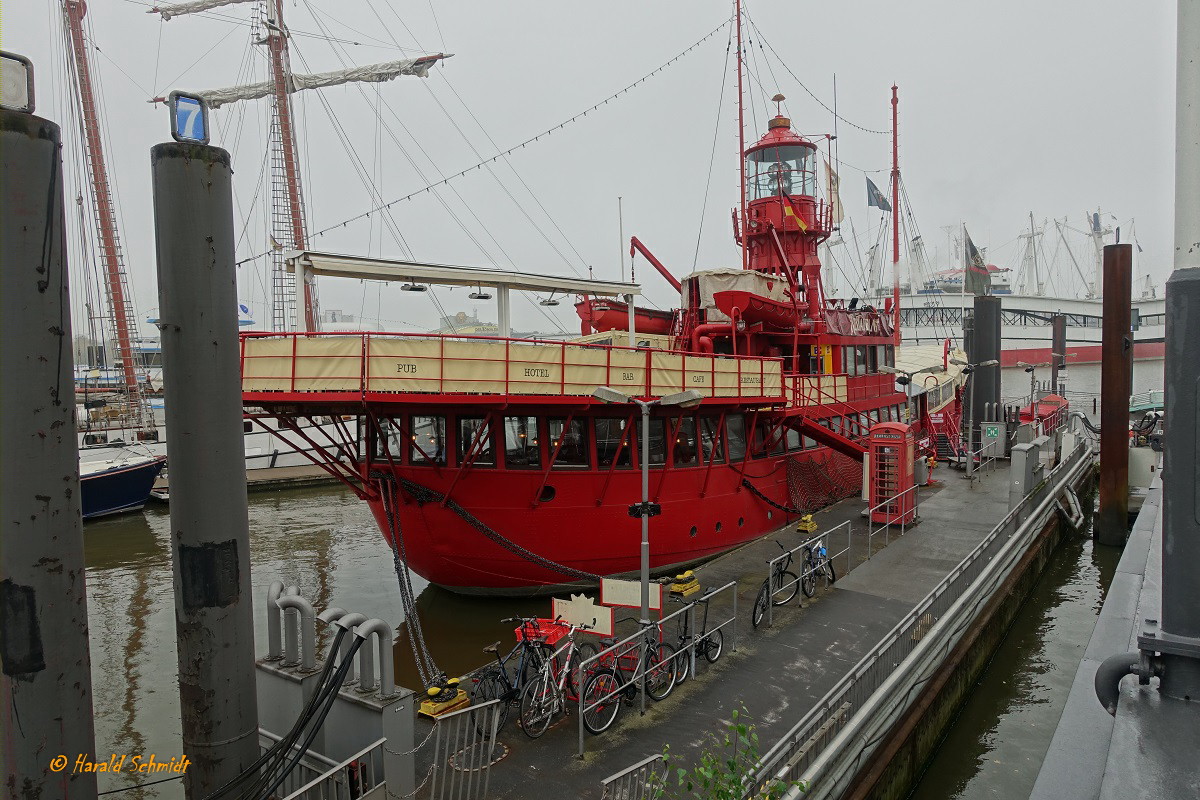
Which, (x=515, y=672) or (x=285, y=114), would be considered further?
(x=285, y=114)

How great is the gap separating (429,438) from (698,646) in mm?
7649

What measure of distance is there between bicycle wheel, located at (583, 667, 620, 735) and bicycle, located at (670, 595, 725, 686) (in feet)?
4.13

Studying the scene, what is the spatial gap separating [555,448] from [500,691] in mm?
6297

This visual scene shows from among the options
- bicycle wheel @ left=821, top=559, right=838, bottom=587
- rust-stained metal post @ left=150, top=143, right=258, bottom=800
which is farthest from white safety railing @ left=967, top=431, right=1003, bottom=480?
rust-stained metal post @ left=150, top=143, right=258, bottom=800

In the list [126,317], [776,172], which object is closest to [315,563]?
[776,172]

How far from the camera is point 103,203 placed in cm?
4169

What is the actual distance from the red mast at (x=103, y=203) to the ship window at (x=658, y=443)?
35283 millimetres

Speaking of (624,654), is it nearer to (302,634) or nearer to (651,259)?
(302,634)

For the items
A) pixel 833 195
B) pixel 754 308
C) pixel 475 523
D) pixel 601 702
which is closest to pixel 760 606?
pixel 601 702

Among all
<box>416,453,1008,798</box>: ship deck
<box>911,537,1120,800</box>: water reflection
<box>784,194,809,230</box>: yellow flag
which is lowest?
<box>911,537,1120,800</box>: water reflection

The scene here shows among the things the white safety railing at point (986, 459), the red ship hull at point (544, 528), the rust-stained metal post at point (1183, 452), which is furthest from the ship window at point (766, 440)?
the rust-stained metal post at point (1183, 452)

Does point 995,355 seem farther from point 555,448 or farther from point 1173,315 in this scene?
point 1173,315

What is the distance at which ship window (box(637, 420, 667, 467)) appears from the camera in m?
17.7

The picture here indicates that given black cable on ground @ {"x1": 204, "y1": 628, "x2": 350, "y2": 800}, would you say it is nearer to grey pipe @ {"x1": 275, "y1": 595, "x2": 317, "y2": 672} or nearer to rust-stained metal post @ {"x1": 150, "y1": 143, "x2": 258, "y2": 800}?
rust-stained metal post @ {"x1": 150, "y1": 143, "x2": 258, "y2": 800}
